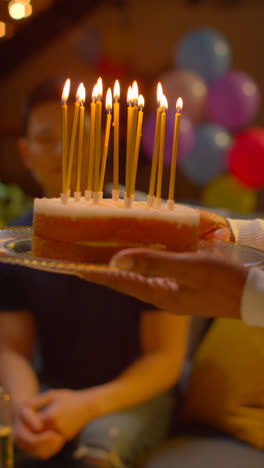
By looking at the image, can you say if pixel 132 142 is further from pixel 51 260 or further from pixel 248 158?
pixel 248 158

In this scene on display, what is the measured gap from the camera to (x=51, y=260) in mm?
601

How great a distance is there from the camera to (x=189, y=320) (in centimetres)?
169

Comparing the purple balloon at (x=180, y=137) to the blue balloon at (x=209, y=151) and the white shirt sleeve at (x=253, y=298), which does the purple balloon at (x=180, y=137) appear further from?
the white shirt sleeve at (x=253, y=298)

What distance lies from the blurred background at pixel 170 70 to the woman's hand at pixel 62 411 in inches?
52.5

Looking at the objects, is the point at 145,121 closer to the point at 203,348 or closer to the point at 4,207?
the point at 4,207

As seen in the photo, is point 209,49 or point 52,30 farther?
point 52,30

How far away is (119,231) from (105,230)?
0.8 inches

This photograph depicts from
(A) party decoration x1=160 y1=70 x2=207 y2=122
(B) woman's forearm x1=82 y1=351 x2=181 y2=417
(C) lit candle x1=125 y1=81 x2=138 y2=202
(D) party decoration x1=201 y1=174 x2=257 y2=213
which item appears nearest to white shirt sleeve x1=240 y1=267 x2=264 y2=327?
(C) lit candle x1=125 y1=81 x2=138 y2=202

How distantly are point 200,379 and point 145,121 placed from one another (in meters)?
2.07

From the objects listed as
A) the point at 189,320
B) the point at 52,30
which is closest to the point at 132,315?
the point at 189,320

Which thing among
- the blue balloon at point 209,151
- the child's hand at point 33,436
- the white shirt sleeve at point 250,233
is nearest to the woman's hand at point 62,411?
the child's hand at point 33,436

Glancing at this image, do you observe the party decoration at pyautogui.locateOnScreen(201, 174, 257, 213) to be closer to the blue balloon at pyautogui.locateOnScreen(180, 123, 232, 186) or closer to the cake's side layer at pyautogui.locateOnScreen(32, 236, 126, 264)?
the blue balloon at pyautogui.locateOnScreen(180, 123, 232, 186)

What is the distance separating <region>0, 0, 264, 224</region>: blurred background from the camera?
Result: 2803 millimetres

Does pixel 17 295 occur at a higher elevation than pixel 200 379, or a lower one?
higher
